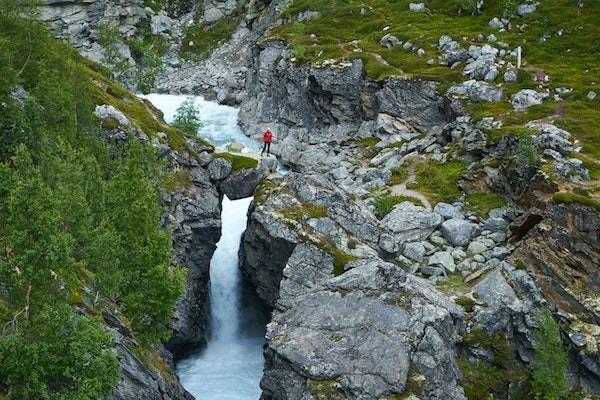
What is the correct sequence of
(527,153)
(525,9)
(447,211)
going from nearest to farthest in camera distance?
(527,153) < (447,211) < (525,9)

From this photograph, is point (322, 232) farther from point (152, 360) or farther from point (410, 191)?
point (410, 191)

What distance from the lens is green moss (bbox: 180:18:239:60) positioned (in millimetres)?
141750

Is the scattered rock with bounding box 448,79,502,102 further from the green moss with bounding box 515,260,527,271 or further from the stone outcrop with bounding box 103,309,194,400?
the stone outcrop with bounding box 103,309,194,400

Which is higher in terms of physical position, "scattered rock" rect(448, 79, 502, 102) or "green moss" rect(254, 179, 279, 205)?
"green moss" rect(254, 179, 279, 205)

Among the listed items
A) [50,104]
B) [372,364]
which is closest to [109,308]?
[372,364]

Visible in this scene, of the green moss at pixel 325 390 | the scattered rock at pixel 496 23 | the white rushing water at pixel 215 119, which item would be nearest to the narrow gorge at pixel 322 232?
the green moss at pixel 325 390

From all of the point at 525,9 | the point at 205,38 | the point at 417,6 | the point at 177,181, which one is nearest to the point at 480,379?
the point at 177,181

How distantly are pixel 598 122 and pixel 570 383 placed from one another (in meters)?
31.9

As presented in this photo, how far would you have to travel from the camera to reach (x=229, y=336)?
55031 mm

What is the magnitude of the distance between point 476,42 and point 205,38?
75.3 m

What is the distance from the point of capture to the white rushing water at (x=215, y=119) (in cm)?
9209

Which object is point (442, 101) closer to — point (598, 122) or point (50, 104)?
Result: point (598, 122)

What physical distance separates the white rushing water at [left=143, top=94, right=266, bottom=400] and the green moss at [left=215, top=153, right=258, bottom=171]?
3.34 meters

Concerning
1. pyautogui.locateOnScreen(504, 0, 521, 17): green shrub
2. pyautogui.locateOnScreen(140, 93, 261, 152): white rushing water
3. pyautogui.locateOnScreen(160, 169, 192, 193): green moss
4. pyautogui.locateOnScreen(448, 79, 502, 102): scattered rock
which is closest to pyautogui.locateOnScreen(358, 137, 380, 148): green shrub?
pyautogui.locateOnScreen(448, 79, 502, 102): scattered rock
